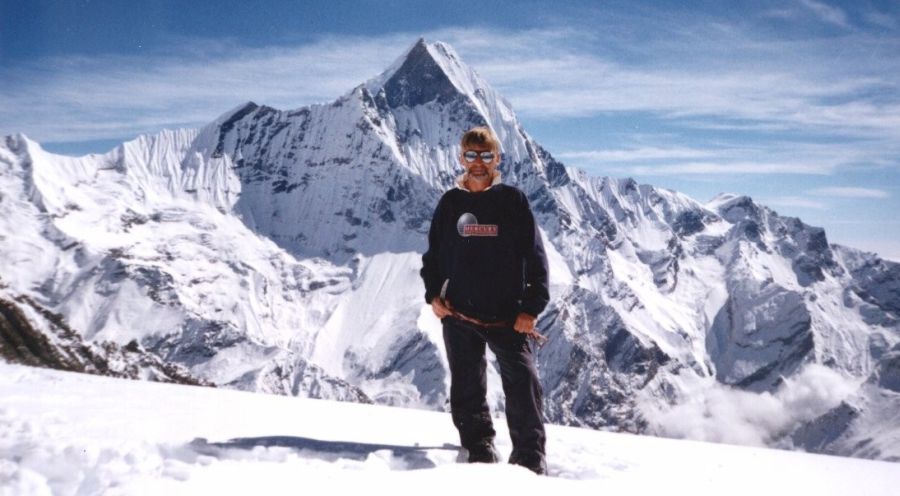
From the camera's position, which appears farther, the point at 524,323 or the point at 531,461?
the point at 524,323

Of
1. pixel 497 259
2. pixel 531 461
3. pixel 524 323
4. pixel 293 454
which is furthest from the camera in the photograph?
pixel 497 259

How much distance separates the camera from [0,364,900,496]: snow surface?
4285 millimetres

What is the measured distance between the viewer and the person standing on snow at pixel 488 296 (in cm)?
651

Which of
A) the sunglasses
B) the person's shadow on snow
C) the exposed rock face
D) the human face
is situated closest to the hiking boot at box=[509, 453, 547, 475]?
the person's shadow on snow

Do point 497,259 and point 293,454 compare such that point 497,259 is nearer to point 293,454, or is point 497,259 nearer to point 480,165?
point 480,165

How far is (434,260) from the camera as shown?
282 inches

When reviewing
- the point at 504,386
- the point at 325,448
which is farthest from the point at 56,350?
the point at 504,386

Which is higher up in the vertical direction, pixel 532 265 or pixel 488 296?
pixel 532 265

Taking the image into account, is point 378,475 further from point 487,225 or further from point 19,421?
point 19,421

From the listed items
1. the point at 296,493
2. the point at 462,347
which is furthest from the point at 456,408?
the point at 296,493

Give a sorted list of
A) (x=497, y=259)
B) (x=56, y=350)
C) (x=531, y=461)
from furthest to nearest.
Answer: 1. (x=56, y=350)
2. (x=497, y=259)
3. (x=531, y=461)

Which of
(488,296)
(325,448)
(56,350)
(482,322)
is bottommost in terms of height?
(56,350)

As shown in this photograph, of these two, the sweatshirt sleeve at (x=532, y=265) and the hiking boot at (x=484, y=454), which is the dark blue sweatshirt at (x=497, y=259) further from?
the hiking boot at (x=484, y=454)

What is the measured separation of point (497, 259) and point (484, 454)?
1801 millimetres
